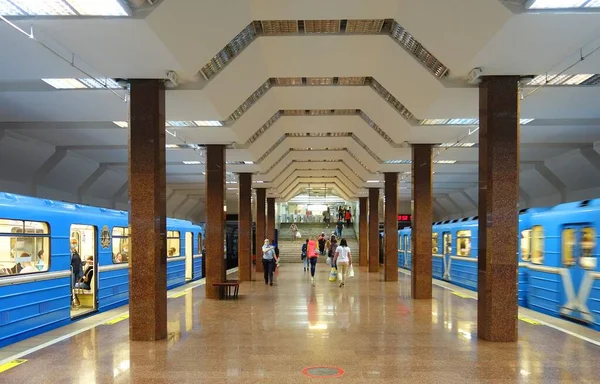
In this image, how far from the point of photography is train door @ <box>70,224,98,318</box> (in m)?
11.9

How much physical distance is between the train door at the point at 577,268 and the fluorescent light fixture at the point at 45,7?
30.9 ft

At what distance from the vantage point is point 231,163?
18438mm

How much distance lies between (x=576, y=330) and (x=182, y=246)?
45.1 feet

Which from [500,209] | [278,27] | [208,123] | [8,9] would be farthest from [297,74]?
[8,9]

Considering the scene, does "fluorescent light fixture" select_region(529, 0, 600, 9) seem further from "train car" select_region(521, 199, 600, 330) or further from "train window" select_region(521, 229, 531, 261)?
"train window" select_region(521, 229, 531, 261)

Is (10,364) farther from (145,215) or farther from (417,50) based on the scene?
(417,50)

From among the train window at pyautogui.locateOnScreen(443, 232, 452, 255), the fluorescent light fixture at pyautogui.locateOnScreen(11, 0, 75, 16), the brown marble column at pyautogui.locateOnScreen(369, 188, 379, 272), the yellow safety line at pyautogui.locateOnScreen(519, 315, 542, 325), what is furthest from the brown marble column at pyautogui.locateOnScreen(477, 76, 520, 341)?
the brown marble column at pyautogui.locateOnScreen(369, 188, 379, 272)

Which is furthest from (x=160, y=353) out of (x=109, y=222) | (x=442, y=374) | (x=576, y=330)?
(x=576, y=330)

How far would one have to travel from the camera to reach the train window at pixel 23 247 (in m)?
8.41

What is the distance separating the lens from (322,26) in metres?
8.10

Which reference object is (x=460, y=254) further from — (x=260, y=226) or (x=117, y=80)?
(x=117, y=80)

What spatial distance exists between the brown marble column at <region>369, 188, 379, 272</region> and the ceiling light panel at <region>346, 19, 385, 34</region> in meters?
17.6

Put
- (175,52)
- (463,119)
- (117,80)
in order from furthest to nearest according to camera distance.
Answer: (463,119)
(117,80)
(175,52)

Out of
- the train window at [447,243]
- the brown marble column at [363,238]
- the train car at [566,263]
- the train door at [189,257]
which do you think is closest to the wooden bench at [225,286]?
the train door at [189,257]
